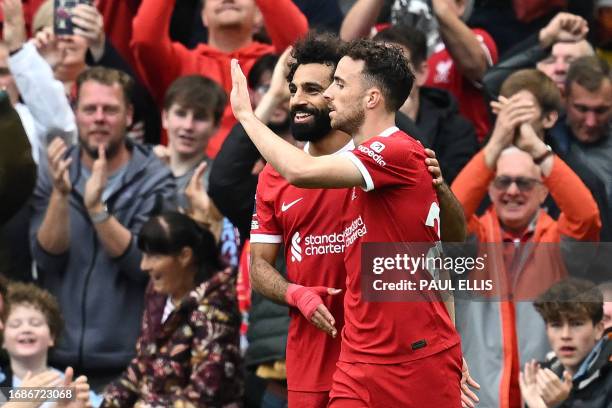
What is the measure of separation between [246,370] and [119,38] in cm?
341

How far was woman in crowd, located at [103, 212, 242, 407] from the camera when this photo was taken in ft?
29.8

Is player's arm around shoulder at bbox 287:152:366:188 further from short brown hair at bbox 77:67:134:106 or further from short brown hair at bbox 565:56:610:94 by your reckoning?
short brown hair at bbox 77:67:134:106

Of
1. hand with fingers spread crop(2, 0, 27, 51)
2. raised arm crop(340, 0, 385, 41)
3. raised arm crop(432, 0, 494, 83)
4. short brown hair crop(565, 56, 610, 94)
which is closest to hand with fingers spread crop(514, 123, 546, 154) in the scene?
short brown hair crop(565, 56, 610, 94)

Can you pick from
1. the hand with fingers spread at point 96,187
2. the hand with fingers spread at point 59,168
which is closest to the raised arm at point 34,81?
the hand with fingers spread at point 59,168

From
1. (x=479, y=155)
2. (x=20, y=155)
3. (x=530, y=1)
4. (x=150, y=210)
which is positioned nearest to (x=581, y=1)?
(x=530, y=1)

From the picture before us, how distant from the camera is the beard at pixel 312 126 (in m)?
7.51

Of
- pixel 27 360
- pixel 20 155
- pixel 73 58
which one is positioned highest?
pixel 73 58

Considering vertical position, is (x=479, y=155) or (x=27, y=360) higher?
(x=479, y=155)

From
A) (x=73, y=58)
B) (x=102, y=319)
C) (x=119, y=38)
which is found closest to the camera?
(x=102, y=319)

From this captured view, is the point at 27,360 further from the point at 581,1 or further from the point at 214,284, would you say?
the point at 581,1

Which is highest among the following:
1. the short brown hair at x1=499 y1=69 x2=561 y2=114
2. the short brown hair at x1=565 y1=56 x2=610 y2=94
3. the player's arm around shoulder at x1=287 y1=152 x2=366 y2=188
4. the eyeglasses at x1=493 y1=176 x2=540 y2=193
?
the short brown hair at x1=565 y1=56 x2=610 y2=94

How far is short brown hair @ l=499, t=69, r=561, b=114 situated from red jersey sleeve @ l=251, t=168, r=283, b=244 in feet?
7.00

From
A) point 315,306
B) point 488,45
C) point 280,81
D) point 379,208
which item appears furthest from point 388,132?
point 488,45

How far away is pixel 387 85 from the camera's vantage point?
7.14m
